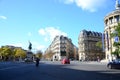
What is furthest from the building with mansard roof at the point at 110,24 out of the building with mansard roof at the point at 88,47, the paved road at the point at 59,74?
the paved road at the point at 59,74

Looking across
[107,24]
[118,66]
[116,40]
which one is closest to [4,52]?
[107,24]

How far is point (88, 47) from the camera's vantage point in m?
170

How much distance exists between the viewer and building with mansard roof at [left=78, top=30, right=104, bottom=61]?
16775 centimetres

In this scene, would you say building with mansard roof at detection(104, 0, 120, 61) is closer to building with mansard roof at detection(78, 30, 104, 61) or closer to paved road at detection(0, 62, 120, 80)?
building with mansard roof at detection(78, 30, 104, 61)

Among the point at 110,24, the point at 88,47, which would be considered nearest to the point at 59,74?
the point at 110,24

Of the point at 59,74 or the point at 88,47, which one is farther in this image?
the point at 88,47

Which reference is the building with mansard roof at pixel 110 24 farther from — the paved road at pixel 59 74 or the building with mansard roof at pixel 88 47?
the paved road at pixel 59 74

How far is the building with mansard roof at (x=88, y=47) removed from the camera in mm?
167750

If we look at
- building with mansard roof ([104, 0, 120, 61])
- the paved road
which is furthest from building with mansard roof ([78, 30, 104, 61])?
the paved road

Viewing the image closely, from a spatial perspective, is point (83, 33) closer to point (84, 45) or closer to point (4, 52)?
point (84, 45)

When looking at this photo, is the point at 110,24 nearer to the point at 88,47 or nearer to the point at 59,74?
the point at 88,47

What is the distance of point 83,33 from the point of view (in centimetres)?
17250

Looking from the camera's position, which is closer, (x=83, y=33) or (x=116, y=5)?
(x=116, y=5)

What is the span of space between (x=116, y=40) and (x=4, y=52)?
Result: 109457 millimetres
